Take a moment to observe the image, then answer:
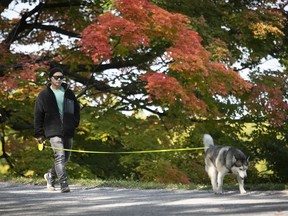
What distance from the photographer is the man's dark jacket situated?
10820 mm

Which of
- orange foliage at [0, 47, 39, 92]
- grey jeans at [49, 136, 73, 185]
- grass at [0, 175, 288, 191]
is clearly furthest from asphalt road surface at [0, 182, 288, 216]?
orange foliage at [0, 47, 39, 92]

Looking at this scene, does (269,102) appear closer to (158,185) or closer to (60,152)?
(158,185)

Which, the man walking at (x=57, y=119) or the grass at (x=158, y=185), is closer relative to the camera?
the man walking at (x=57, y=119)

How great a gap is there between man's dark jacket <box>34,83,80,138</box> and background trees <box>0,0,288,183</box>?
5.17m

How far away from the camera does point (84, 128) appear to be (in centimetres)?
2139

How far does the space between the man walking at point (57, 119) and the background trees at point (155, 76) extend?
5.07 m

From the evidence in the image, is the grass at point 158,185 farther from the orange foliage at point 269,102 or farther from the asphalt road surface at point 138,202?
the orange foliage at point 269,102

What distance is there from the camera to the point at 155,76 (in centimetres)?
1650

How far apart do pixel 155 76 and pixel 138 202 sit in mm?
7406

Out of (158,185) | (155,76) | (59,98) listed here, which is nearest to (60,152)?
(59,98)

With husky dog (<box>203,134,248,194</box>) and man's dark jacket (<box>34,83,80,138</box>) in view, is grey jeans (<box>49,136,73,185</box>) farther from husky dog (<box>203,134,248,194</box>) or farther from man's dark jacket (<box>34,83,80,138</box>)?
husky dog (<box>203,134,248,194</box>)

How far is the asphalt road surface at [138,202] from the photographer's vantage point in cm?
824

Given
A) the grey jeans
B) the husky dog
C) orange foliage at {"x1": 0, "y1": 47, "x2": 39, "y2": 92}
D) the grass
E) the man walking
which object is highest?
orange foliage at {"x1": 0, "y1": 47, "x2": 39, "y2": 92}

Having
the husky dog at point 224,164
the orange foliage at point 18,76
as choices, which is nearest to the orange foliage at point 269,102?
the orange foliage at point 18,76
